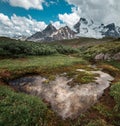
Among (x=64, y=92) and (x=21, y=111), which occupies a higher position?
(x=64, y=92)

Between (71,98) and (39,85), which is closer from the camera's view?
(71,98)

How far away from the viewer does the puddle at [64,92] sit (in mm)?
18656

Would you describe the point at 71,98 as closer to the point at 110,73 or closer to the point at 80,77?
the point at 80,77

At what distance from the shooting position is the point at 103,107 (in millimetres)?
19094

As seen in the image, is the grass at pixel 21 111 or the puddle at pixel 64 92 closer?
the grass at pixel 21 111

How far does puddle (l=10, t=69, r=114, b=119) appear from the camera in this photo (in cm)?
1866

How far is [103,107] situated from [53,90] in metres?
6.10

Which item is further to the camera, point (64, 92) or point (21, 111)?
point (64, 92)

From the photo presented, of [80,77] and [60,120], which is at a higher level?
[80,77]

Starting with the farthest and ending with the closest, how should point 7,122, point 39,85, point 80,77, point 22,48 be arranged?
point 22,48
point 80,77
point 39,85
point 7,122

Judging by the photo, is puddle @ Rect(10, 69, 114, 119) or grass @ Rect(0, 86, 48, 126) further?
puddle @ Rect(10, 69, 114, 119)

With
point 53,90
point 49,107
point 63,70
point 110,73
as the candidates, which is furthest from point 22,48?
point 49,107

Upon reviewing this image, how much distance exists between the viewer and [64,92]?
2164 centimetres

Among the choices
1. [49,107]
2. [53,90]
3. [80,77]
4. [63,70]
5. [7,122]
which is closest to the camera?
[7,122]
